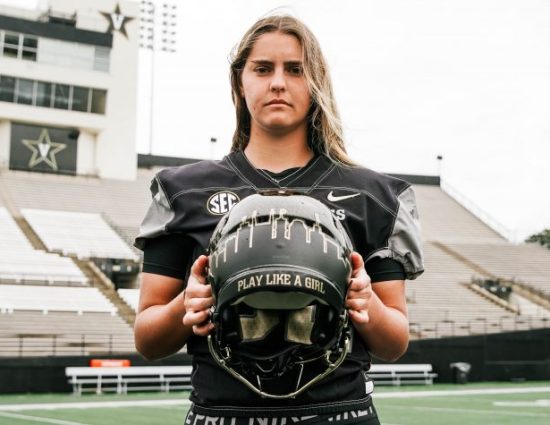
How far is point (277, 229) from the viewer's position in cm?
154

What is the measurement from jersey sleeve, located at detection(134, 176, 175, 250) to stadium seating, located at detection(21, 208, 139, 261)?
2509cm

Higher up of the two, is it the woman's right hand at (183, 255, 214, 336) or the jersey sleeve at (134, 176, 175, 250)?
the jersey sleeve at (134, 176, 175, 250)

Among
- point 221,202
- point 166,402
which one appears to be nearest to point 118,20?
point 166,402

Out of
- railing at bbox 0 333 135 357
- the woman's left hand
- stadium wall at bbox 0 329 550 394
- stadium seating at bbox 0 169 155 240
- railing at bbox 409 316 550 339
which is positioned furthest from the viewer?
stadium seating at bbox 0 169 155 240

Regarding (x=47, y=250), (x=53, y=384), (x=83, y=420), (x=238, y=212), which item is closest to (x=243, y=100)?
(x=238, y=212)

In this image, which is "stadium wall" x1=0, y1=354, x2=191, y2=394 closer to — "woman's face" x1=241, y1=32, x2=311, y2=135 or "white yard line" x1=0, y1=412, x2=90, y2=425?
"white yard line" x1=0, y1=412, x2=90, y2=425

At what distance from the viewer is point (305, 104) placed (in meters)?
1.98

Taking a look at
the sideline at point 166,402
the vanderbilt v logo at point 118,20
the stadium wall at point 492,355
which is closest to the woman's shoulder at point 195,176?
the sideline at point 166,402

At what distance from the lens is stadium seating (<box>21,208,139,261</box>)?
2697cm

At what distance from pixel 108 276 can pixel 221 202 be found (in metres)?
24.7

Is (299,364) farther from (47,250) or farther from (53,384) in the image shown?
(47,250)

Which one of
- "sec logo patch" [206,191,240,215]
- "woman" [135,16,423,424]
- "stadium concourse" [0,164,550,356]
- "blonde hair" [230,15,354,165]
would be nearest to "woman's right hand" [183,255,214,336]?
"woman" [135,16,423,424]

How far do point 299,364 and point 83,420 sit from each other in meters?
9.77

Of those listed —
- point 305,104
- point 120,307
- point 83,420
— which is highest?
point 120,307
